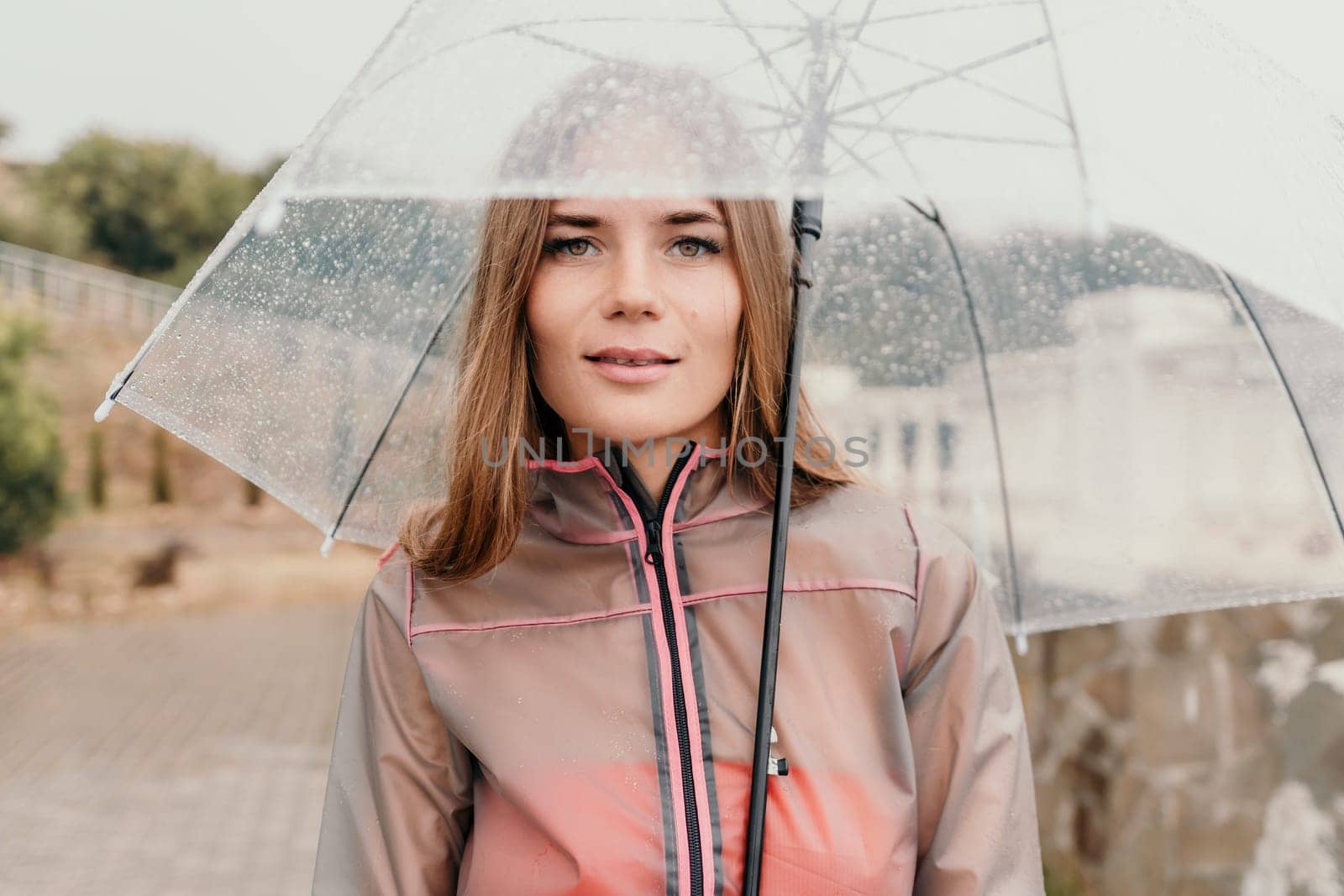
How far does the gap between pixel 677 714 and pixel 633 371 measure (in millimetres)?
Answer: 450

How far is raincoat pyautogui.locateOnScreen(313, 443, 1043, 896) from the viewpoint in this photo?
1.47 metres

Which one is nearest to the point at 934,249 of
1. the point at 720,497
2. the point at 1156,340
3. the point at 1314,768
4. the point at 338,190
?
the point at 1156,340

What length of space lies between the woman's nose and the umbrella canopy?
226 millimetres

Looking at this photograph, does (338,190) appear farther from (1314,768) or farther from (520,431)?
(1314,768)

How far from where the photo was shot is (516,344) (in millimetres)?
1692

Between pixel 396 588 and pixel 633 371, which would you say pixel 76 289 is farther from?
pixel 633 371

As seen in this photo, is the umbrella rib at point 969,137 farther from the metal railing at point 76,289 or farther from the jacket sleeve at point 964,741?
the metal railing at point 76,289

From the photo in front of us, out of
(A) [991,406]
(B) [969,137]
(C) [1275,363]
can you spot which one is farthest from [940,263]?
(B) [969,137]

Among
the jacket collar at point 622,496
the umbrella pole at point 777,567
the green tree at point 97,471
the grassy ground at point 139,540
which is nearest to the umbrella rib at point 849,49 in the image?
the umbrella pole at point 777,567

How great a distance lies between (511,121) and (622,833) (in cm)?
89

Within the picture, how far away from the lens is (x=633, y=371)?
153cm

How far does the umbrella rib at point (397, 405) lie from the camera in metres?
1.89

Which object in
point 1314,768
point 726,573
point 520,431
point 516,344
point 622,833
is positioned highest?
point 516,344

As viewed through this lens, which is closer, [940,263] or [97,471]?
[940,263]
